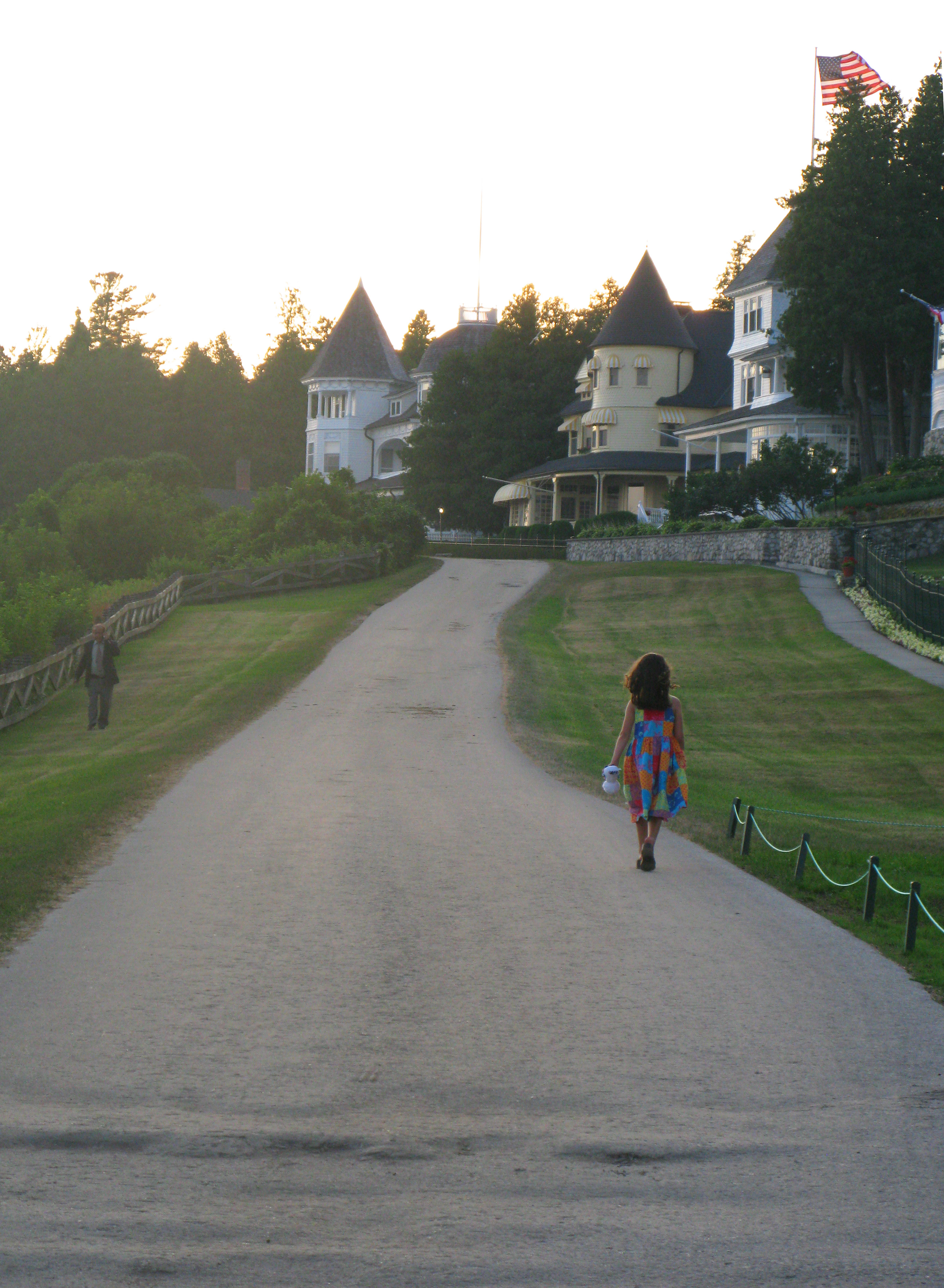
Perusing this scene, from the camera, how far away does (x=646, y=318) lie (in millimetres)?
63938

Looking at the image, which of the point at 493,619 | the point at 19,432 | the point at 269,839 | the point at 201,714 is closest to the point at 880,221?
the point at 493,619

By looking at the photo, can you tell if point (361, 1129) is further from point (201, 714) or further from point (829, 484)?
point (829, 484)

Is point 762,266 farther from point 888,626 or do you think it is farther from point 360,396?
point 360,396

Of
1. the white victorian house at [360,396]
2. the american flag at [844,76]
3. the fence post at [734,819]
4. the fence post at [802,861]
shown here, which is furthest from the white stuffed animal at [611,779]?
the white victorian house at [360,396]

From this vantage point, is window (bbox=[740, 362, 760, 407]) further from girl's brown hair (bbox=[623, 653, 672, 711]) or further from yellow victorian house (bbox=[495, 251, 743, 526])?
girl's brown hair (bbox=[623, 653, 672, 711])

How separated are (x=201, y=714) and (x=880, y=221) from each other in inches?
1405

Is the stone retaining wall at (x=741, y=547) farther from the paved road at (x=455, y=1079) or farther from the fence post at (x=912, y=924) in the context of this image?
the fence post at (x=912, y=924)

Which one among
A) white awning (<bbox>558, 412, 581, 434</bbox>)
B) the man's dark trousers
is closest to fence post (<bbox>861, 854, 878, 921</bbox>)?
the man's dark trousers

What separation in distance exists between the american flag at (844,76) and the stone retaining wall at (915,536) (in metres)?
19.7

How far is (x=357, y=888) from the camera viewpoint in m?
9.15

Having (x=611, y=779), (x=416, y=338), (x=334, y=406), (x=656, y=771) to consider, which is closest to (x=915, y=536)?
(x=656, y=771)

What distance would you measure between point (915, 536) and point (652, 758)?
92.6 ft

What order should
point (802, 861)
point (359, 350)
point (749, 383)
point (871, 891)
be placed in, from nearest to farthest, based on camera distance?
point (871, 891) < point (802, 861) < point (749, 383) < point (359, 350)

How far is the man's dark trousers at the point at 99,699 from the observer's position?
20703 mm
